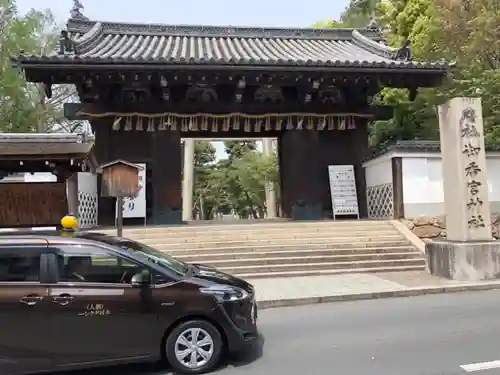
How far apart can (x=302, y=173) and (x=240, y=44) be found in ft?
18.0

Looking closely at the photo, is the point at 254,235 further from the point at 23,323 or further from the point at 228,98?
the point at 23,323

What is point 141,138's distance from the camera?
15.3m

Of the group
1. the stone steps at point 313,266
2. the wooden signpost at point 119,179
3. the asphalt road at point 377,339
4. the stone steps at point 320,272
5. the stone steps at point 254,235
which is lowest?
the asphalt road at point 377,339

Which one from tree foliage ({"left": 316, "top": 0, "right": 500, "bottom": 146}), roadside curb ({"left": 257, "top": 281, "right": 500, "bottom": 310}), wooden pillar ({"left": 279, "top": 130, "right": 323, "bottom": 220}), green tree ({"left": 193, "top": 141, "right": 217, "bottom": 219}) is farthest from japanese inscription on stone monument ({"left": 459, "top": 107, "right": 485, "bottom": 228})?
green tree ({"left": 193, "top": 141, "right": 217, "bottom": 219})

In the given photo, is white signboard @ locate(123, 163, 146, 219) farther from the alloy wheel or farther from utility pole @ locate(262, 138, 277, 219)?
utility pole @ locate(262, 138, 277, 219)

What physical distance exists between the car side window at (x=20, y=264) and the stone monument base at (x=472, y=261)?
8.45 m

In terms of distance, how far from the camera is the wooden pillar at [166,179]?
1513 cm

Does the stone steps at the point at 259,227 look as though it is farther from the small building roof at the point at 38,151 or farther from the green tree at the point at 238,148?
the green tree at the point at 238,148

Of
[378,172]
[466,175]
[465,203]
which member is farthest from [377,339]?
[378,172]

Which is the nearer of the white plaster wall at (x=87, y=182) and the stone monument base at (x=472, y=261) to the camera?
the stone monument base at (x=472, y=261)

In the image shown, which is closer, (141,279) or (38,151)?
(141,279)

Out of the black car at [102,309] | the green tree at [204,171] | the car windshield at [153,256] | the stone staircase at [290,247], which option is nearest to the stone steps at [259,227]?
the stone staircase at [290,247]

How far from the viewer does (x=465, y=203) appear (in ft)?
33.9

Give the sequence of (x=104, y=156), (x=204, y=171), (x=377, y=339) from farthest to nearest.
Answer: (x=204, y=171), (x=104, y=156), (x=377, y=339)
